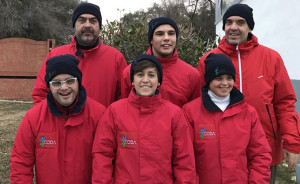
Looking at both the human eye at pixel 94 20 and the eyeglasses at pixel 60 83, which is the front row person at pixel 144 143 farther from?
the human eye at pixel 94 20

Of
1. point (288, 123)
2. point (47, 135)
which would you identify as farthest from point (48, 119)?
point (288, 123)

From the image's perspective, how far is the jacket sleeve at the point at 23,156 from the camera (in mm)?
2289

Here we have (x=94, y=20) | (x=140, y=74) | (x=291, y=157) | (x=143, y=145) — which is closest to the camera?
(x=143, y=145)

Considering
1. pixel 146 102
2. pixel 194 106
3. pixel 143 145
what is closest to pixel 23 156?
pixel 143 145

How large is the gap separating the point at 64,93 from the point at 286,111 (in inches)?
82.4

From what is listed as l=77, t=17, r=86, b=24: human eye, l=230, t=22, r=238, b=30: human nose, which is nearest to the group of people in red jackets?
l=230, t=22, r=238, b=30: human nose

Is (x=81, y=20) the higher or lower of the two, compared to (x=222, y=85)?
higher

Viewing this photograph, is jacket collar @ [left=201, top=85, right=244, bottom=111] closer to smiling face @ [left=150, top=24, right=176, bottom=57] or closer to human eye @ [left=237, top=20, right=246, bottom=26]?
smiling face @ [left=150, top=24, right=176, bottom=57]

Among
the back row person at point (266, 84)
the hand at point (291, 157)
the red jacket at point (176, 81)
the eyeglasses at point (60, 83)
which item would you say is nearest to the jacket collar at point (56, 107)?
the eyeglasses at point (60, 83)

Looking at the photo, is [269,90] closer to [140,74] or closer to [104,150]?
[140,74]

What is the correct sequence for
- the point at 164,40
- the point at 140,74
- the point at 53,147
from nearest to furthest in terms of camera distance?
the point at 53,147 < the point at 140,74 < the point at 164,40

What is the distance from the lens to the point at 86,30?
2.98 m

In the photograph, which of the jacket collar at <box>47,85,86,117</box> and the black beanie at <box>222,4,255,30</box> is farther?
the black beanie at <box>222,4,255,30</box>

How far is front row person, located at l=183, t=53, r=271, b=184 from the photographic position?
92.8 inches
